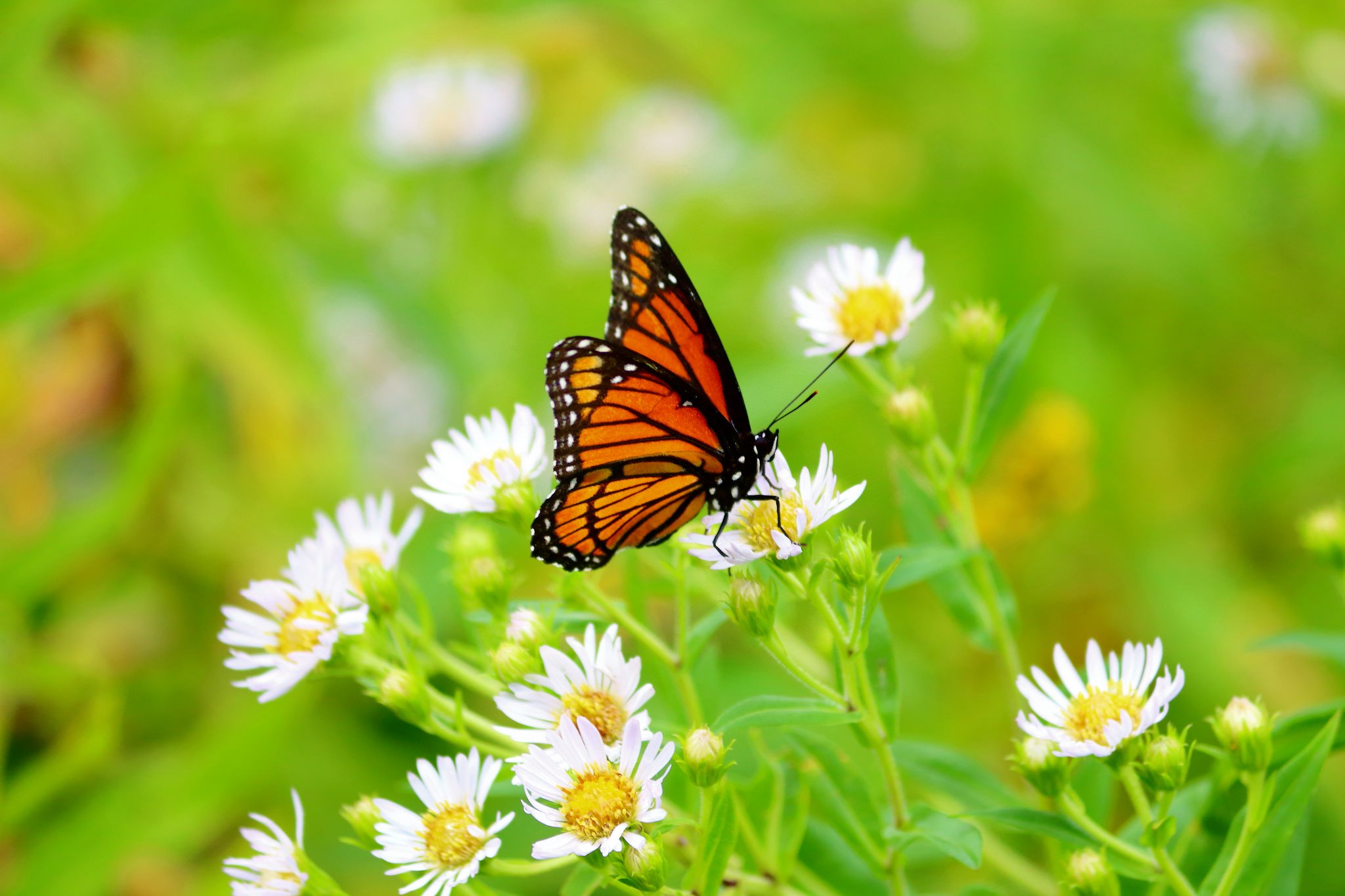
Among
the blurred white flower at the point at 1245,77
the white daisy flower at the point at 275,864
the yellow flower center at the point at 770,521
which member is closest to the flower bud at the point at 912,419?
the yellow flower center at the point at 770,521

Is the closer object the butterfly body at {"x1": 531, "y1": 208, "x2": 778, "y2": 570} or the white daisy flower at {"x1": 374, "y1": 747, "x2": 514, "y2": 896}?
the white daisy flower at {"x1": 374, "y1": 747, "x2": 514, "y2": 896}

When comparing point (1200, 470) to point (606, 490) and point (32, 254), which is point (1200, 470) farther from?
point (32, 254)

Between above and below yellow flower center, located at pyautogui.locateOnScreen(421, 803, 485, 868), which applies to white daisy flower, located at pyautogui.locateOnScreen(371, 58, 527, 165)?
above

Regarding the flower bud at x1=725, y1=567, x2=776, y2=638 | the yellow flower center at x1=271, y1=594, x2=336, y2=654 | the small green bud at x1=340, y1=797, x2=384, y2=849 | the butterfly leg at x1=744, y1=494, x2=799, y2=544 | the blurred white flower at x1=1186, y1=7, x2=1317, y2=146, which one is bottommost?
the small green bud at x1=340, y1=797, x2=384, y2=849

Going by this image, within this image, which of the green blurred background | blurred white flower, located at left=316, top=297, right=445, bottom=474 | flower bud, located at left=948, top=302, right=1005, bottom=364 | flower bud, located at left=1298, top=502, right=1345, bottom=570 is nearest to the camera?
flower bud, located at left=1298, top=502, right=1345, bottom=570

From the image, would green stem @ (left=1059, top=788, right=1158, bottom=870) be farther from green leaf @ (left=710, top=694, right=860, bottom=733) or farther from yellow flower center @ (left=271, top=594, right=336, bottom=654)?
yellow flower center @ (left=271, top=594, right=336, bottom=654)

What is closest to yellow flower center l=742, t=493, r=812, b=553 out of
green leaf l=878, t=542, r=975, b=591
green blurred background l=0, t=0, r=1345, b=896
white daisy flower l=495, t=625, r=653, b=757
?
green leaf l=878, t=542, r=975, b=591

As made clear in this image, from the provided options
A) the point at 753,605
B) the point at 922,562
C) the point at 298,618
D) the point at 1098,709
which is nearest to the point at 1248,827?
the point at 1098,709

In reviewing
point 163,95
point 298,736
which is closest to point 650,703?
point 298,736
